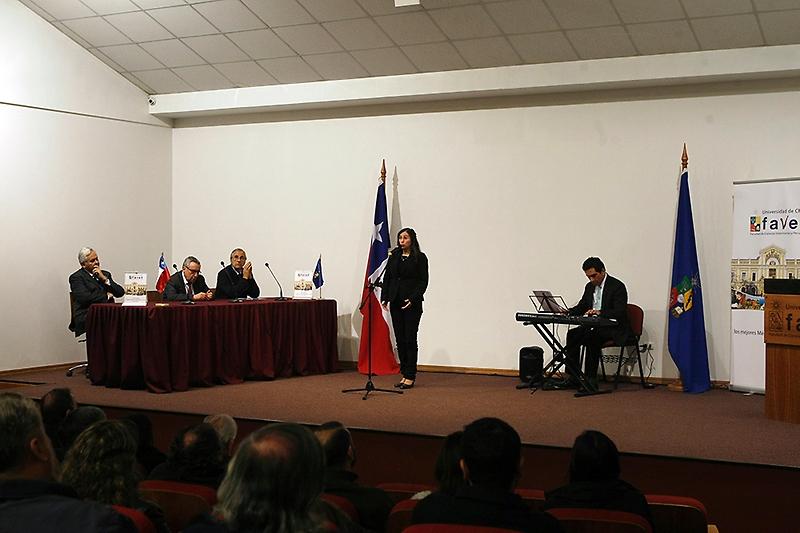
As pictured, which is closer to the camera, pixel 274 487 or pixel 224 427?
pixel 274 487

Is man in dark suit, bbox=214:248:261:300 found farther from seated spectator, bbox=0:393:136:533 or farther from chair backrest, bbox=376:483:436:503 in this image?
seated spectator, bbox=0:393:136:533

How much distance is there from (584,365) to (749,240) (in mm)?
1884

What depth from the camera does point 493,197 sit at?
9172 millimetres

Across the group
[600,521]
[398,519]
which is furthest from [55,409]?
[600,521]

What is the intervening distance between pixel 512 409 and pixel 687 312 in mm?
2284

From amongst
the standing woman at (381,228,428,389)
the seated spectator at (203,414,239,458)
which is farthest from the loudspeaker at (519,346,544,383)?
the seated spectator at (203,414,239,458)

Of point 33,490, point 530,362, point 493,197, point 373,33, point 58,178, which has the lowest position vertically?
point 530,362

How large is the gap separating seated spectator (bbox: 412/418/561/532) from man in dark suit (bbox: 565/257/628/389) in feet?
17.1

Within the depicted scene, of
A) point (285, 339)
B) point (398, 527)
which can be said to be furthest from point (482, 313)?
point (398, 527)

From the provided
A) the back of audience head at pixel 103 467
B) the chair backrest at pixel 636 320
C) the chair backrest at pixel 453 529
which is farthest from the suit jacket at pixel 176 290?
the chair backrest at pixel 453 529

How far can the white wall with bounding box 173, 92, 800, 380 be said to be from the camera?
8.30m

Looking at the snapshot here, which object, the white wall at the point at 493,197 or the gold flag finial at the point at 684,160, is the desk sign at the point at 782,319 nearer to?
the white wall at the point at 493,197

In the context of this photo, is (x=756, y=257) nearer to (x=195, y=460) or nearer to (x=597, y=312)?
(x=597, y=312)

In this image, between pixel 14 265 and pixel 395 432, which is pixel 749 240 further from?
pixel 14 265
